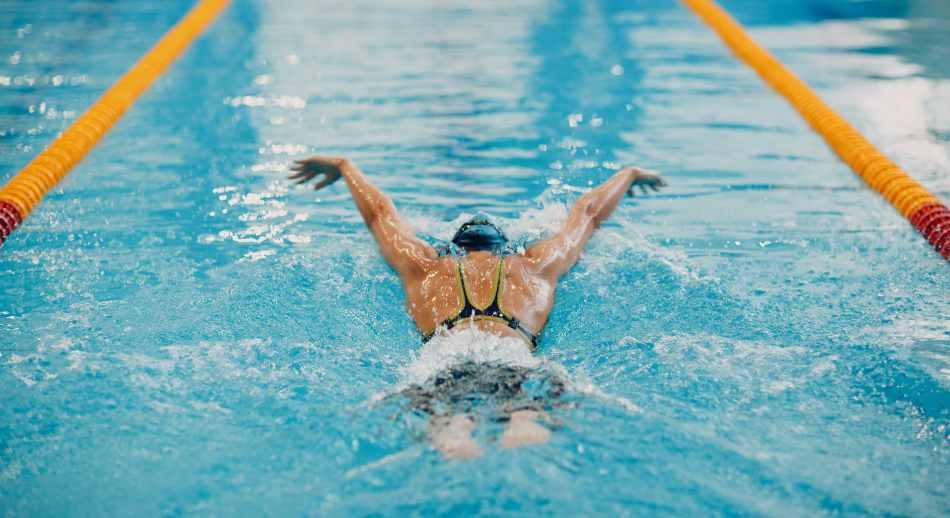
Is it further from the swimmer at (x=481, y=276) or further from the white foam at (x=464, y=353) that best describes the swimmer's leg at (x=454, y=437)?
the white foam at (x=464, y=353)

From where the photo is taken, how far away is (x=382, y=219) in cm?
432

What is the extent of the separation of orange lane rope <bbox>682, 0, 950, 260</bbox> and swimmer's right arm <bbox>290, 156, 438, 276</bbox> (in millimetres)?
2487

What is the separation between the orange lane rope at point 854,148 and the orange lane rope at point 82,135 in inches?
180

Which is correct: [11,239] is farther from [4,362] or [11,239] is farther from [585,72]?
[585,72]

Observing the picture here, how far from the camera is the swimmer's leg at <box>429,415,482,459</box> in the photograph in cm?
269

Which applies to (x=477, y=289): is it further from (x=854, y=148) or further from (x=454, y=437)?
(x=854, y=148)

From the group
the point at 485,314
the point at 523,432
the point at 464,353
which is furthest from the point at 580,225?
the point at 523,432

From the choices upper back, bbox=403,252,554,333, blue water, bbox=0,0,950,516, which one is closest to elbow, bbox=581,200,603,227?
blue water, bbox=0,0,950,516

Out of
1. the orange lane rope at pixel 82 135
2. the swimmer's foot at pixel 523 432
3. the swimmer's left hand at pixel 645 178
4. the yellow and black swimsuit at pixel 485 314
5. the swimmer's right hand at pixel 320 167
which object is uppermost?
the orange lane rope at pixel 82 135

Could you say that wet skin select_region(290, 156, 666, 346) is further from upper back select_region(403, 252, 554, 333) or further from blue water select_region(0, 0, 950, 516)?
blue water select_region(0, 0, 950, 516)

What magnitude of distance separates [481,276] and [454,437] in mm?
967

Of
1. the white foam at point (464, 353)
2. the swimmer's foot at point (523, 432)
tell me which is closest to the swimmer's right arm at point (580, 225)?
the white foam at point (464, 353)

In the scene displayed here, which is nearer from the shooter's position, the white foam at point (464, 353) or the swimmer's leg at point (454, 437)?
the swimmer's leg at point (454, 437)

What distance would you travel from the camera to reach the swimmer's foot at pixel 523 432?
273cm
